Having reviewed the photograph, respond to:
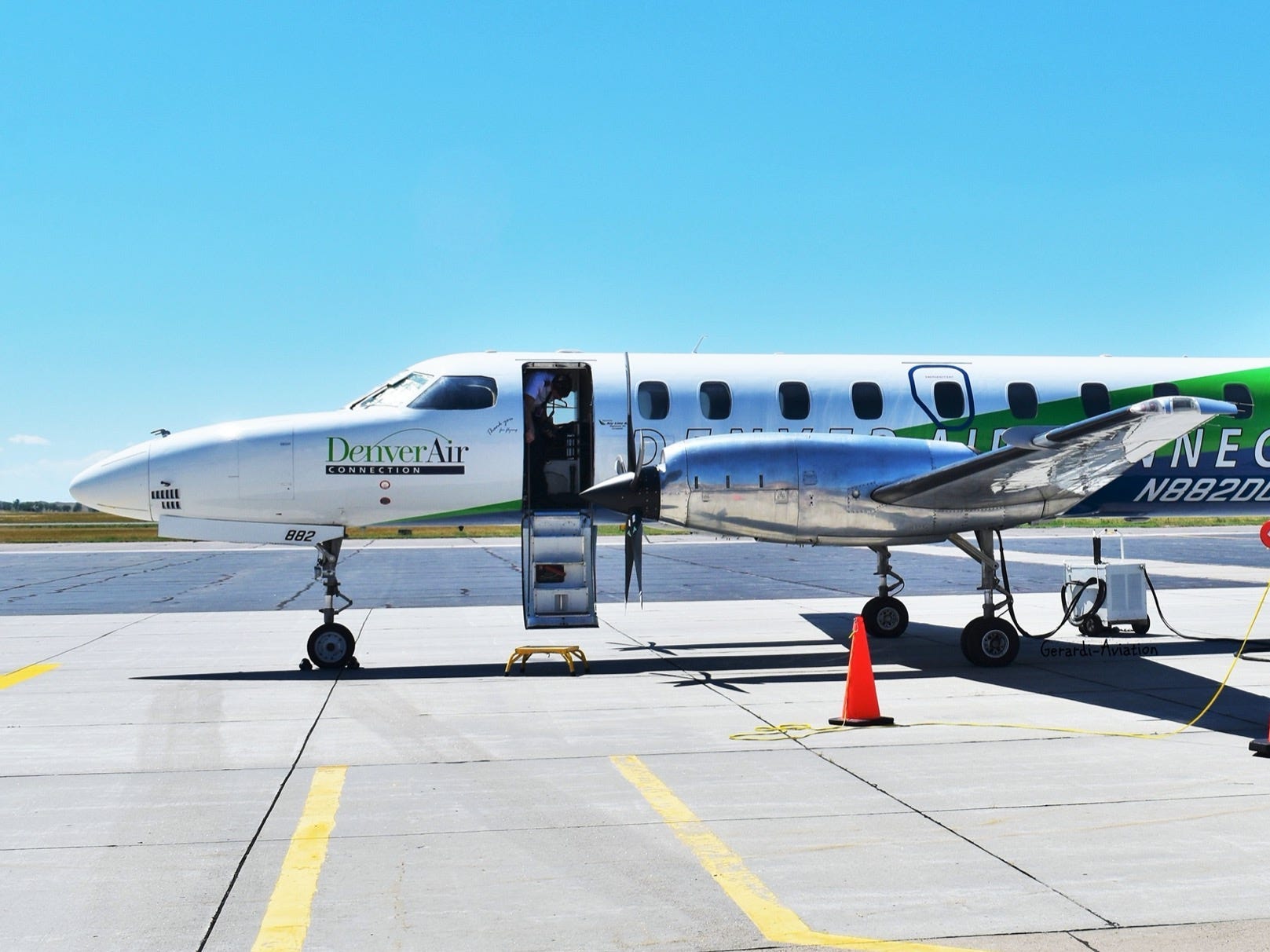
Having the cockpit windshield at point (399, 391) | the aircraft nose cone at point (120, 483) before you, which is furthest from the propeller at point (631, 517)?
the aircraft nose cone at point (120, 483)

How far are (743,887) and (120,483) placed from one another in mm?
9472

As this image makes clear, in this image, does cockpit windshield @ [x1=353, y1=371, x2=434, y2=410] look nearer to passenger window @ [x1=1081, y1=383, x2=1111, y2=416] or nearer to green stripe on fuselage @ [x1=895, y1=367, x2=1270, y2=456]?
green stripe on fuselage @ [x1=895, y1=367, x2=1270, y2=456]

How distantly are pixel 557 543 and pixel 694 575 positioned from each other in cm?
1440

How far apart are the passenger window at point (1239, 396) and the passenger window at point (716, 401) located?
6.84 metres

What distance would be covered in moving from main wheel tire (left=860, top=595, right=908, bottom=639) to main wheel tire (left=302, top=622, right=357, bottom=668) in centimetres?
697

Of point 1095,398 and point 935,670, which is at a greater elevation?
point 1095,398

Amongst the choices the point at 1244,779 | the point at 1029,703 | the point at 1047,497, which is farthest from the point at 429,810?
the point at 1047,497

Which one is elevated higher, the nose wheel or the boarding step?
the boarding step

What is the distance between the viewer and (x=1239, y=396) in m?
14.8

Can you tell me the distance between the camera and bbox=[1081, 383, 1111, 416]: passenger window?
14.4 meters

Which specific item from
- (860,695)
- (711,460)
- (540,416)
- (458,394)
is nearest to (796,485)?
(711,460)

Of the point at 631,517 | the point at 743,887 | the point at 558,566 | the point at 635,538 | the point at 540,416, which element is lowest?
the point at 743,887

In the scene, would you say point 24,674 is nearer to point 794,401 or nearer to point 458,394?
point 458,394

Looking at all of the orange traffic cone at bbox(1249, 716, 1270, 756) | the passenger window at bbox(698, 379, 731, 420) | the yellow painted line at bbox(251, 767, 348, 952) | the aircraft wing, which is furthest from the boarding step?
the orange traffic cone at bbox(1249, 716, 1270, 756)
